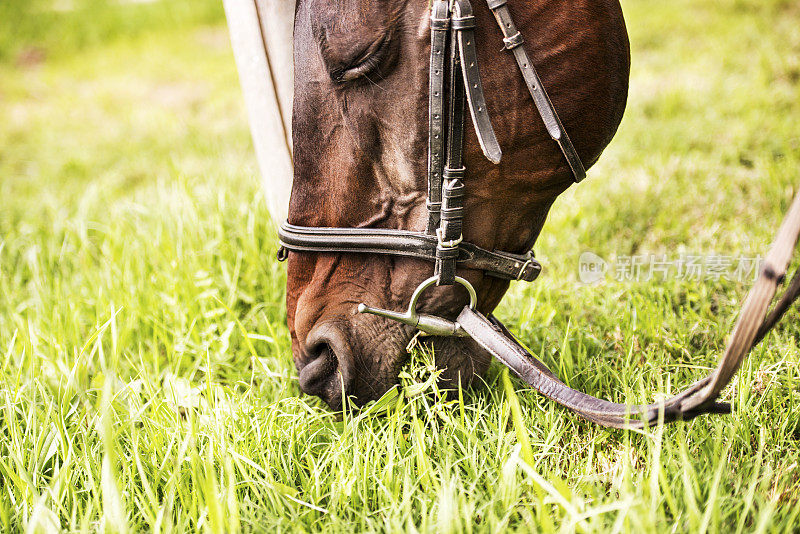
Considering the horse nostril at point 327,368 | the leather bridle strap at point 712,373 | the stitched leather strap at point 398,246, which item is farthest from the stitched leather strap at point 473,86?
the horse nostril at point 327,368

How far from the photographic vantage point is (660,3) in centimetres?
923

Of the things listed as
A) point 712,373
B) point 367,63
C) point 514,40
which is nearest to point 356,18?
point 367,63

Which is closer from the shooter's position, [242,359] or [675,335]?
[675,335]

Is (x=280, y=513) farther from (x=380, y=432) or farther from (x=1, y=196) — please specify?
(x=1, y=196)

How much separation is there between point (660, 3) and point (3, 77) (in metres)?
9.58

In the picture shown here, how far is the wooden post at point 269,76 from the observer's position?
202cm

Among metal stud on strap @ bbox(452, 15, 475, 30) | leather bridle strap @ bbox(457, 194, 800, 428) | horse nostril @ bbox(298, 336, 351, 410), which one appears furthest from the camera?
horse nostril @ bbox(298, 336, 351, 410)

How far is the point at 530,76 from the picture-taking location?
1491 mm

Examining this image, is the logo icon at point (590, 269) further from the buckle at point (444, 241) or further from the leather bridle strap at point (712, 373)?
the buckle at point (444, 241)

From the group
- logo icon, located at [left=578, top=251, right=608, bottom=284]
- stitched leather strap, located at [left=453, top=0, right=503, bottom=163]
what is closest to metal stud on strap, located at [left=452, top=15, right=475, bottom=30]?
stitched leather strap, located at [left=453, top=0, right=503, bottom=163]

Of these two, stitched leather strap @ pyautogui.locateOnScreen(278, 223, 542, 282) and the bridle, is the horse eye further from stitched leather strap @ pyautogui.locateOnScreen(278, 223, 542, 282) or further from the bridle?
stitched leather strap @ pyautogui.locateOnScreen(278, 223, 542, 282)

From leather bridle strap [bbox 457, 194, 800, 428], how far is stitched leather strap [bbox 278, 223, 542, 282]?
15cm

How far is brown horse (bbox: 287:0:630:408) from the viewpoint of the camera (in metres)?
1.49

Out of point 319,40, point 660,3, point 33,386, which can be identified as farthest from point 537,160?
point 660,3
